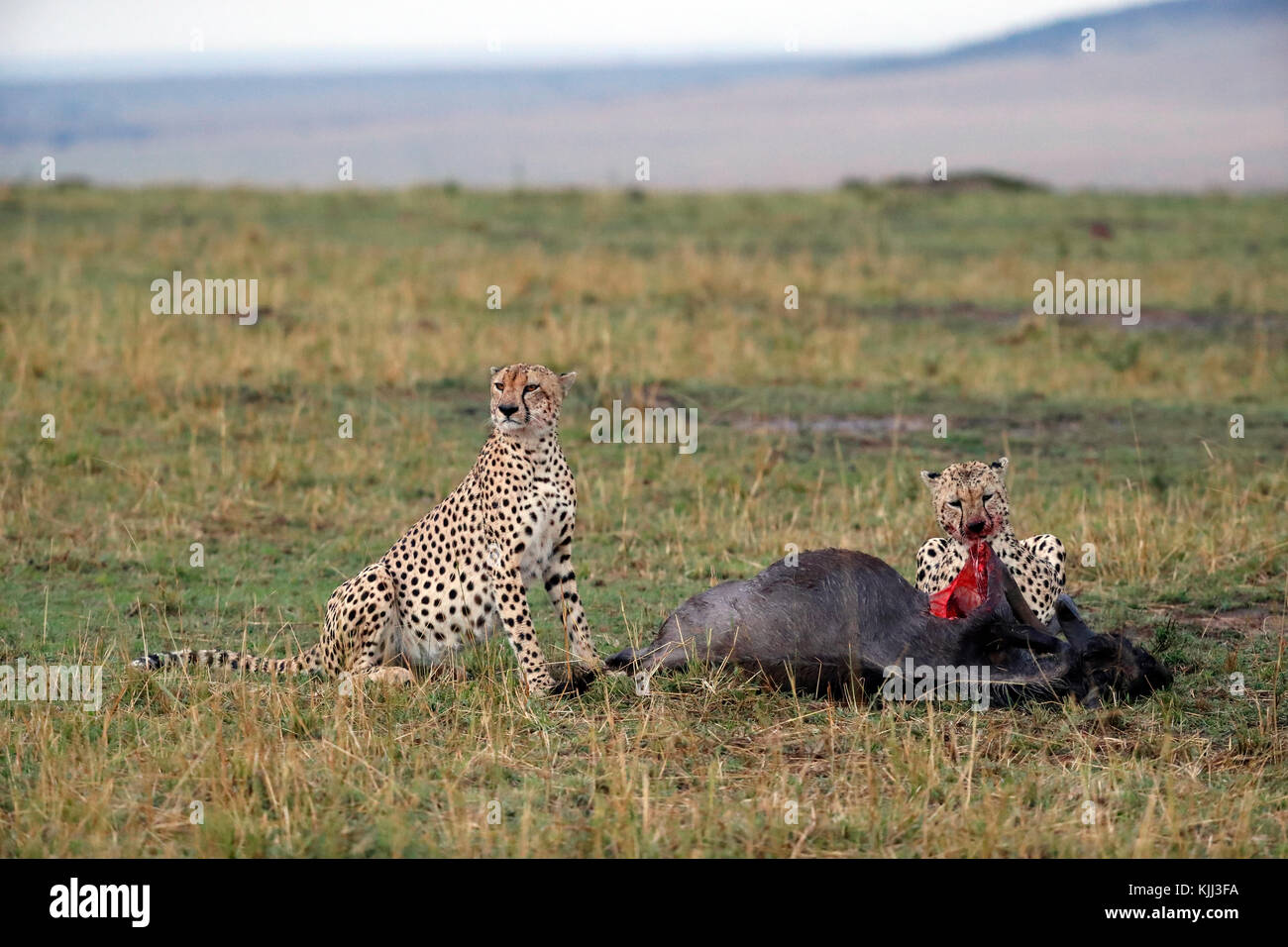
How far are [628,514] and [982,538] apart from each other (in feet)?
11.9

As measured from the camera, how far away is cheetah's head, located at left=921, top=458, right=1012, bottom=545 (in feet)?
20.0

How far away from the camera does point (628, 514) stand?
31.2 ft

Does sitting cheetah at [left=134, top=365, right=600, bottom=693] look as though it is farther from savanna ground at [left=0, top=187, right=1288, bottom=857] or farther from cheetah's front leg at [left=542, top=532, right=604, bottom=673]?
savanna ground at [left=0, top=187, right=1288, bottom=857]

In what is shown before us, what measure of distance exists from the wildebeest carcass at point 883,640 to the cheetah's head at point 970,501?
0.40 feet

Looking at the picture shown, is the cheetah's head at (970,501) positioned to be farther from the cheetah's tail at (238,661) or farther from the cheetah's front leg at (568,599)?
the cheetah's tail at (238,661)

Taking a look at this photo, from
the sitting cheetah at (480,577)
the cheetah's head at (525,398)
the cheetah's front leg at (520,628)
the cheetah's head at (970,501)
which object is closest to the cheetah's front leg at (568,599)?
the sitting cheetah at (480,577)

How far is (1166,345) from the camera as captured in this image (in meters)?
16.1

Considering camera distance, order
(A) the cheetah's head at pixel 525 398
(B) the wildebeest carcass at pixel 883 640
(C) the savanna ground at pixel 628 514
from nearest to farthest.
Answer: (C) the savanna ground at pixel 628 514, (B) the wildebeest carcass at pixel 883 640, (A) the cheetah's head at pixel 525 398

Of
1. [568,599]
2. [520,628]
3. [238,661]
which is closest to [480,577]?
[520,628]

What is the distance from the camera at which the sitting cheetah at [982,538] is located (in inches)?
241

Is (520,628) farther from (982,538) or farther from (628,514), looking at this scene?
(628,514)

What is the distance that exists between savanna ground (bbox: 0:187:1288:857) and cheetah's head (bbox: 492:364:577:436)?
38.7 inches

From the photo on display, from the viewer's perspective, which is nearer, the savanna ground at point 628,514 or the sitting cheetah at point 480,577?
the savanna ground at point 628,514
